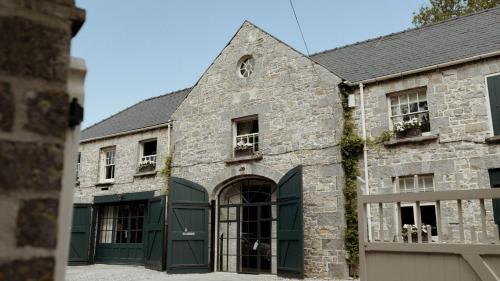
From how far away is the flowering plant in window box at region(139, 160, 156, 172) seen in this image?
16484 millimetres

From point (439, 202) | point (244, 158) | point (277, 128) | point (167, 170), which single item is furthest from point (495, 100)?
point (167, 170)

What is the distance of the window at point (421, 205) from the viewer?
10562 millimetres

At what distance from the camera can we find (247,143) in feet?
44.9

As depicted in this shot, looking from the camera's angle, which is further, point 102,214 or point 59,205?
point 102,214

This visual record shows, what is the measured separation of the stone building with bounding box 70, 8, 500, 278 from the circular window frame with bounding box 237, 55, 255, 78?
4 centimetres

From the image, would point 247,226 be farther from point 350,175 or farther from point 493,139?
point 493,139

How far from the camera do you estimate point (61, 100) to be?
1.75m

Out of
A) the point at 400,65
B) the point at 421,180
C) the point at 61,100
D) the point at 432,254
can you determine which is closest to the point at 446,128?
the point at 421,180

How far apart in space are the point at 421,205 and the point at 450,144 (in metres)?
1.60

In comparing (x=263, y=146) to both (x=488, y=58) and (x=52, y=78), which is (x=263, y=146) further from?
(x=52, y=78)

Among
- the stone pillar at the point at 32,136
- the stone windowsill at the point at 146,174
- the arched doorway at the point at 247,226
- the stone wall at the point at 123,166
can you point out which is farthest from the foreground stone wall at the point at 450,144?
the stone pillar at the point at 32,136

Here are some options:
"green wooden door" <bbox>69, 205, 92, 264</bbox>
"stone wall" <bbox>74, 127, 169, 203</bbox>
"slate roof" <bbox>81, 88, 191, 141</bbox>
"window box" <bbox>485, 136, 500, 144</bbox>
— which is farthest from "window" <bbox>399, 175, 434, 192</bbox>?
"green wooden door" <bbox>69, 205, 92, 264</bbox>

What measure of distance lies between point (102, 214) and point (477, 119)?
46.8 ft

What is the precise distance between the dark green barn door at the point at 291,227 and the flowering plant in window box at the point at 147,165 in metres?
6.16
